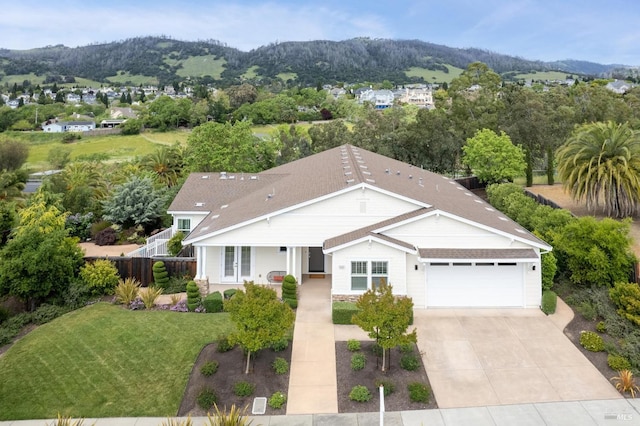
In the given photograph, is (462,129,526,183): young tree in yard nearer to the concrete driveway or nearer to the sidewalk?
the concrete driveway

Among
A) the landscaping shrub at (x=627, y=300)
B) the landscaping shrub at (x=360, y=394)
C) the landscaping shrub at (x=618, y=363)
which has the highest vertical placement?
the landscaping shrub at (x=627, y=300)

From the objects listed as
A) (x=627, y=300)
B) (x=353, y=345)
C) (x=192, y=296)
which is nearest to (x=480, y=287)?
(x=627, y=300)

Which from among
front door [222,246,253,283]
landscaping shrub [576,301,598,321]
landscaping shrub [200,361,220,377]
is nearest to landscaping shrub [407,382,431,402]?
landscaping shrub [200,361,220,377]

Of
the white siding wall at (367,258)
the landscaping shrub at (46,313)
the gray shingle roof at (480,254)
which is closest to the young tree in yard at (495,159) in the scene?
the gray shingle roof at (480,254)

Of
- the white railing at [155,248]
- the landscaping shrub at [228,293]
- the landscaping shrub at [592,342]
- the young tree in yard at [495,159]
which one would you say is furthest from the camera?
the young tree in yard at [495,159]

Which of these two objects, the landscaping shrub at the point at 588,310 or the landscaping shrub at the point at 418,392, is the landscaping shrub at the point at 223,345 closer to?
the landscaping shrub at the point at 418,392

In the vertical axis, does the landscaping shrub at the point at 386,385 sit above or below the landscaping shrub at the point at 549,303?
below

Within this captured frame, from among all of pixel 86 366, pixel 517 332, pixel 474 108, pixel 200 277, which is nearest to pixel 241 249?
pixel 200 277
